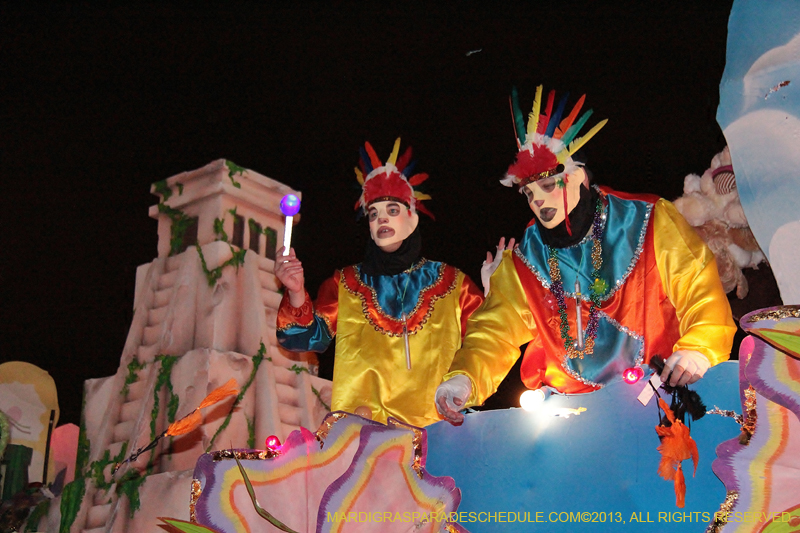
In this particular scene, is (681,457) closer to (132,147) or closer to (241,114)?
(241,114)

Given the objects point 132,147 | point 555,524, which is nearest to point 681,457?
point 555,524

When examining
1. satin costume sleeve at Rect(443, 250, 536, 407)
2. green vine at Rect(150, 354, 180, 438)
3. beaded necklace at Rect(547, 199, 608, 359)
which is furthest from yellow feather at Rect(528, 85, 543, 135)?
green vine at Rect(150, 354, 180, 438)

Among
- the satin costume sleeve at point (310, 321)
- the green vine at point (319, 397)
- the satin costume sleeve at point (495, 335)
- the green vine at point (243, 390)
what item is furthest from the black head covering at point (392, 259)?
the green vine at point (319, 397)

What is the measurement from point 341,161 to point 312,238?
0.57 m

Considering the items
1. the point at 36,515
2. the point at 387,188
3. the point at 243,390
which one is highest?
the point at 387,188

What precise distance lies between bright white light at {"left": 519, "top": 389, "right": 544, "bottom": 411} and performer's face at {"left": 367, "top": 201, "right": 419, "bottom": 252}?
3.91ft

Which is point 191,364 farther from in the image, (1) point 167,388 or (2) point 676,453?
(2) point 676,453

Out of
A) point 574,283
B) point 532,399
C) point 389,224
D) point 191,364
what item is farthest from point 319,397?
point 532,399

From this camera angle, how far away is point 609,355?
3.28 metres

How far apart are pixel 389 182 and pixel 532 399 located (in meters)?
1.38

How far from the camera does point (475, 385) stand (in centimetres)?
320

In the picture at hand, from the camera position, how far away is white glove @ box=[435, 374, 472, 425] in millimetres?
3035

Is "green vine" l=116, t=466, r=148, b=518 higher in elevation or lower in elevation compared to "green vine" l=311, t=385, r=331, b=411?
lower

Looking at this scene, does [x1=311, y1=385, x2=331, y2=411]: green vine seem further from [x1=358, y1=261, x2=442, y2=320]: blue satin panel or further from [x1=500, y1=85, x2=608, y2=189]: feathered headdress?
[x1=500, y1=85, x2=608, y2=189]: feathered headdress
